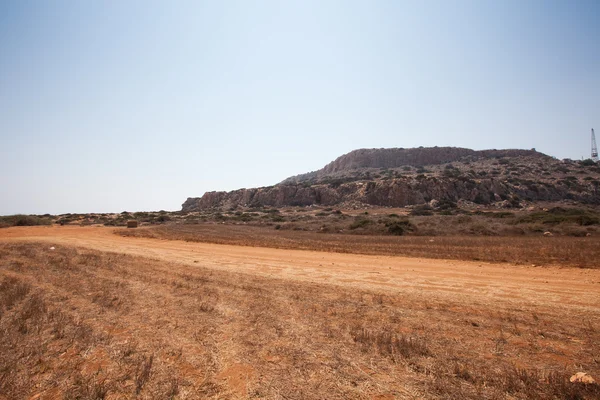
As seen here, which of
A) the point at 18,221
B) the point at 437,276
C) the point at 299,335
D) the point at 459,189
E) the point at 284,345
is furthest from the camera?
the point at 459,189

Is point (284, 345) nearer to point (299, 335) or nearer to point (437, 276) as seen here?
point (299, 335)

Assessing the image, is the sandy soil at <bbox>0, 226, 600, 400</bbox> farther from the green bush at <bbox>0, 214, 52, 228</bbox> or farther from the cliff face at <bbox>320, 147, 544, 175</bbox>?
the cliff face at <bbox>320, 147, 544, 175</bbox>

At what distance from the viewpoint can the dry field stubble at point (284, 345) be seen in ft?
13.2

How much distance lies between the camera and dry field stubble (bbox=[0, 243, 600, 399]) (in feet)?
13.2

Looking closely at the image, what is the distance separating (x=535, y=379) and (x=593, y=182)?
91036 millimetres

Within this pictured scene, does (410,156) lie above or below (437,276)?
above

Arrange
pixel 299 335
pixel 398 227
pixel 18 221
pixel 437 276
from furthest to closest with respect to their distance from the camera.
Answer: pixel 18 221, pixel 398 227, pixel 437 276, pixel 299 335

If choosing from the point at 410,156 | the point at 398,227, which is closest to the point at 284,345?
the point at 398,227

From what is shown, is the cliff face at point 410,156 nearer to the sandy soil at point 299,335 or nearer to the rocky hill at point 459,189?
the rocky hill at point 459,189

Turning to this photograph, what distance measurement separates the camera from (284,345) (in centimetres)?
529

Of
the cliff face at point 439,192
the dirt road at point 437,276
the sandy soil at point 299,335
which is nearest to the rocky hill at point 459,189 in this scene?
the cliff face at point 439,192

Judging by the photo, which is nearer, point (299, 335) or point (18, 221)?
point (299, 335)

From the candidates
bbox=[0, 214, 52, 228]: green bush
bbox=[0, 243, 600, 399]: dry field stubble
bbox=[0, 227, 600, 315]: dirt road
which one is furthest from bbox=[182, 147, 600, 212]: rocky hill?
bbox=[0, 243, 600, 399]: dry field stubble

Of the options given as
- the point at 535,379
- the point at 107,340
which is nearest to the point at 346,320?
the point at 535,379
